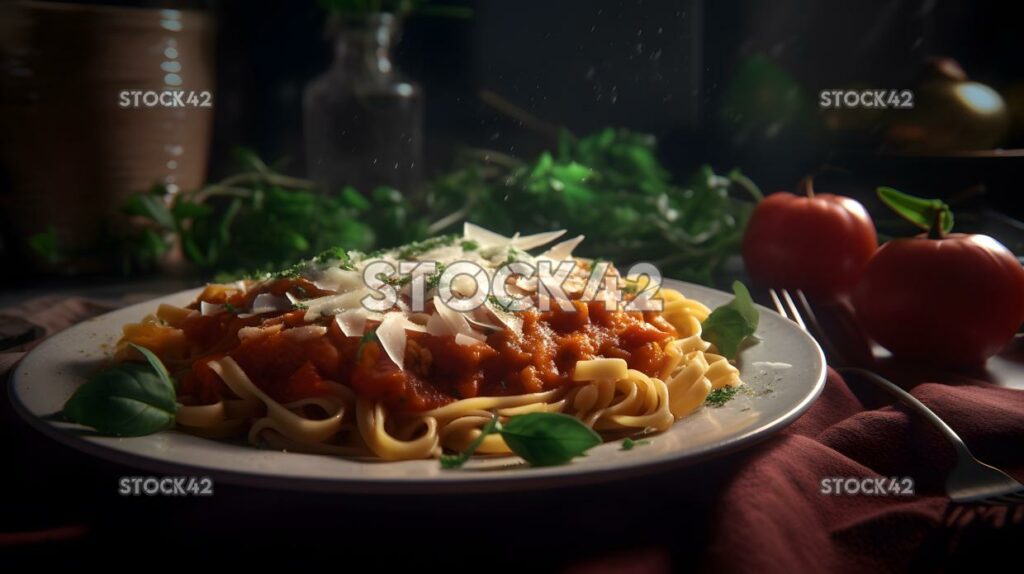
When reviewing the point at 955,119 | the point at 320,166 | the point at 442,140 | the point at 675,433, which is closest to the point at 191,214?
the point at 320,166

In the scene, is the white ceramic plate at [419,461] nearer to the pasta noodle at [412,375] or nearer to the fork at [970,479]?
the pasta noodle at [412,375]

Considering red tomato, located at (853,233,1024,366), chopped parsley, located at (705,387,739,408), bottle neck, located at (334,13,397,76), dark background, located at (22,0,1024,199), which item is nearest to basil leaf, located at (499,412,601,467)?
chopped parsley, located at (705,387,739,408)

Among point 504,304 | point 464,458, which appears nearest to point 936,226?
point 504,304

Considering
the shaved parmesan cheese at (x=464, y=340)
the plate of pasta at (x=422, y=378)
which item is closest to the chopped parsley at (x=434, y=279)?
the plate of pasta at (x=422, y=378)

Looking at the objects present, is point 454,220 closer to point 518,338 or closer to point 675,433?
point 518,338

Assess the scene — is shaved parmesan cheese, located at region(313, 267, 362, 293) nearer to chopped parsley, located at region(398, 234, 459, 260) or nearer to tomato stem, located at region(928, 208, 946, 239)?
chopped parsley, located at region(398, 234, 459, 260)

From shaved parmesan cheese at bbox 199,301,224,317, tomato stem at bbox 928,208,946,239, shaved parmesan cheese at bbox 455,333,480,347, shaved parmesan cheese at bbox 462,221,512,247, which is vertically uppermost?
tomato stem at bbox 928,208,946,239
